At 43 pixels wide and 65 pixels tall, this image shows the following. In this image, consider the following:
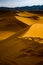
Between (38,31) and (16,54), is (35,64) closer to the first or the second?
(16,54)

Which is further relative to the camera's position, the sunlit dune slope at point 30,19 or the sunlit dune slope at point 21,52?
the sunlit dune slope at point 30,19

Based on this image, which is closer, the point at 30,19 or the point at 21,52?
the point at 21,52

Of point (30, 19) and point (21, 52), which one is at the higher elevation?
point (30, 19)

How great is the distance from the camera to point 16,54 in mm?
5258

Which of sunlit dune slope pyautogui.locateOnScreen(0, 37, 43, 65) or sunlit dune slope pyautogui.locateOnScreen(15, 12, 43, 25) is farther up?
sunlit dune slope pyautogui.locateOnScreen(15, 12, 43, 25)

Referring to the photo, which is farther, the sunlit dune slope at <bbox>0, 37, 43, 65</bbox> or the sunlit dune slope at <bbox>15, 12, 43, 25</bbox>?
the sunlit dune slope at <bbox>15, 12, 43, 25</bbox>

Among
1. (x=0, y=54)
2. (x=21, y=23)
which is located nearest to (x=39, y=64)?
(x=0, y=54)

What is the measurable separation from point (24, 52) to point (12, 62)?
658 millimetres

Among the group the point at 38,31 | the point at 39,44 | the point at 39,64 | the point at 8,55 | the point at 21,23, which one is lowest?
the point at 39,64

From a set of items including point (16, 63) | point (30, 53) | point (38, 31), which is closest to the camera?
point (16, 63)

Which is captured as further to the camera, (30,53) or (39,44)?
(39,44)

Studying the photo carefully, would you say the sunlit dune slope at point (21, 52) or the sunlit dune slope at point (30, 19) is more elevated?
the sunlit dune slope at point (30, 19)

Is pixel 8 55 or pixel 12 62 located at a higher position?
pixel 8 55

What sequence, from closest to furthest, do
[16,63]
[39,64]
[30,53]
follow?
[39,64], [16,63], [30,53]
